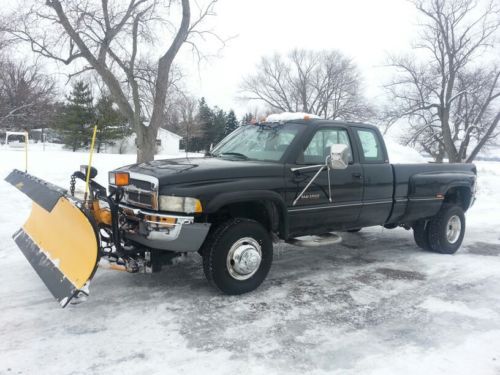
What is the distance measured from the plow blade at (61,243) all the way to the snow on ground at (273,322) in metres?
0.32

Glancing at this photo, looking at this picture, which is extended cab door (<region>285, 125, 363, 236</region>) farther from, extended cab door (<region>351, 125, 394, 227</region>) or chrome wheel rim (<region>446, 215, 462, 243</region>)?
chrome wheel rim (<region>446, 215, 462, 243</region>)

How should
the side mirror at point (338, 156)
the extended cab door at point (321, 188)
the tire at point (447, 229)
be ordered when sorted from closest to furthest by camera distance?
the side mirror at point (338, 156) < the extended cab door at point (321, 188) < the tire at point (447, 229)

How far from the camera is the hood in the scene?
395 cm

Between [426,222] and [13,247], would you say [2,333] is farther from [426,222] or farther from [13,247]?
[426,222]

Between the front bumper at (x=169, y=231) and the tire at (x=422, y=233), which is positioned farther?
the tire at (x=422, y=233)

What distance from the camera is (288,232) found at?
468 centimetres

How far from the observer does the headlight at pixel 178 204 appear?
388cm

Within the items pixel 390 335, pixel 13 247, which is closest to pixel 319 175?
pixel 390 335

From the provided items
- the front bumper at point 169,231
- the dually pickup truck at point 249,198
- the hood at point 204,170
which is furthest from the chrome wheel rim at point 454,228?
the front bumper at point 169,231

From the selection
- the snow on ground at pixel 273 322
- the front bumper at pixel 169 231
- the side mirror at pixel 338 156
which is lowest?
the snow on ground at pixel 273 322

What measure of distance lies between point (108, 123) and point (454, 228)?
40846 mm

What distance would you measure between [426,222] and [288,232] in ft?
9.48

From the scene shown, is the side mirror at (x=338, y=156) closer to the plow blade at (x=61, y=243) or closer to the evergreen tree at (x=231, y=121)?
the plow blade at (x=61, y=243)

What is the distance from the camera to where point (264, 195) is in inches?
170
